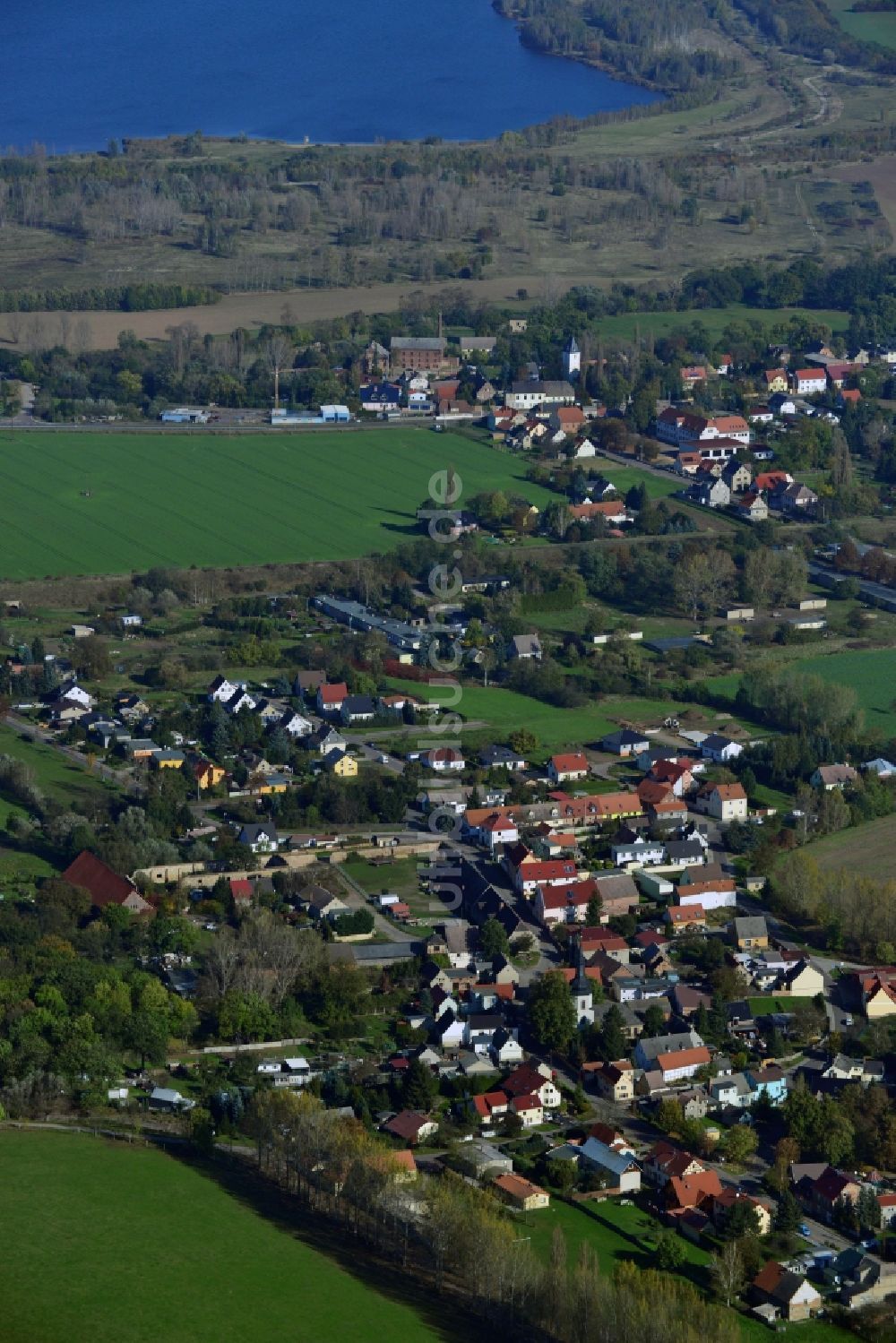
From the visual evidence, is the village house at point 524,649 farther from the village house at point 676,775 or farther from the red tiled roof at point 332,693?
the village house at point 676,775

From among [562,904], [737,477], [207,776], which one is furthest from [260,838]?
[737,477]

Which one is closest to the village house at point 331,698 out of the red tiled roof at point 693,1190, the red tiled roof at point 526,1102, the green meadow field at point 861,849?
the green meadow field at point 861,849

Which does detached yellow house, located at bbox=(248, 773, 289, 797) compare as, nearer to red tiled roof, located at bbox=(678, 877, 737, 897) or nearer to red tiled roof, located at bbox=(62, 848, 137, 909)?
red tiled roof, located at bbox=(62, 848, 137, 909)

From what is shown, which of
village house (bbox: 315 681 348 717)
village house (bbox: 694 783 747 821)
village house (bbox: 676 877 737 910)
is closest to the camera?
village house (bbox: 676 877 737 910)

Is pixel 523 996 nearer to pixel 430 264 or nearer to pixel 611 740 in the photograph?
pixel 611 740

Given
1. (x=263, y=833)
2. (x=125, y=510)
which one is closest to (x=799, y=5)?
(x=125, y=510)

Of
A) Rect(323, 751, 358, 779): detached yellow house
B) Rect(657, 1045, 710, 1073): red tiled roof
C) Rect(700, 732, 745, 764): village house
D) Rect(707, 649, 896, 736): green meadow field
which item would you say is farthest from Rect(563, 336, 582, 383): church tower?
Rect(657, 1045, 710, 1073): red tiled roof
